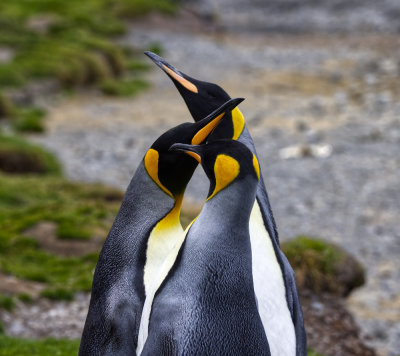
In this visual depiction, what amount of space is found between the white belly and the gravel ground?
12.8ft

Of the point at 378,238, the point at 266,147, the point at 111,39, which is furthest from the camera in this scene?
the point at 111,39

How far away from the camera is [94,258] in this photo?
8.05 m

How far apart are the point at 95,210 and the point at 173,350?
20.6 ft

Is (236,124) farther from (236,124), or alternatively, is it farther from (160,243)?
(160,243)

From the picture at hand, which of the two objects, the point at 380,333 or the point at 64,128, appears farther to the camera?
the point at 64,128

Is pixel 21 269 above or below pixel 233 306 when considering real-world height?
below

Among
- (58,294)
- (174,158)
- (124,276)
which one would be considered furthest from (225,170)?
(58,294)

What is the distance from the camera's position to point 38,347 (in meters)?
5.88

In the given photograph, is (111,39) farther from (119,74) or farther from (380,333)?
(380,333)

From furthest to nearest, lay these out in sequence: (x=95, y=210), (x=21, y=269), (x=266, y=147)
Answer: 1. (x=266, y=147)
2. (x=95, y=210)
3. (x=21, y=269)

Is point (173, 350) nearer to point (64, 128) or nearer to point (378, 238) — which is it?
point (378, 238)

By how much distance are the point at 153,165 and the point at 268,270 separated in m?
0.80

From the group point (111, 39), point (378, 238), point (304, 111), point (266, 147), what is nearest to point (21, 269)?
point (378, 238)

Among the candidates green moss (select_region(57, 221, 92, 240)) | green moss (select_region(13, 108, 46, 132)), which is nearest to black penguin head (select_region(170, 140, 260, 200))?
green moss (select_region(57, 221, 92, 240))
